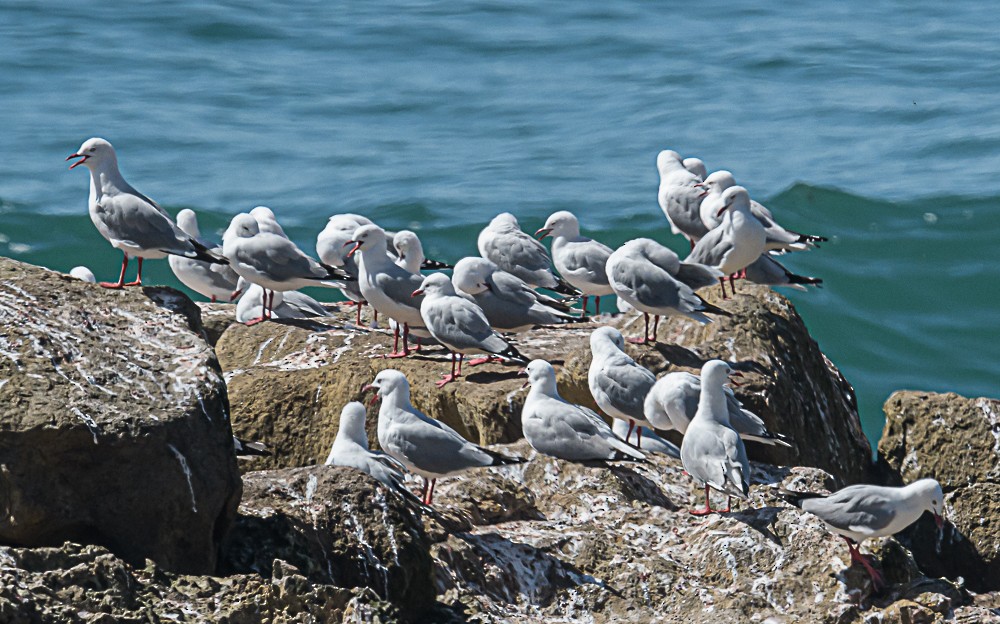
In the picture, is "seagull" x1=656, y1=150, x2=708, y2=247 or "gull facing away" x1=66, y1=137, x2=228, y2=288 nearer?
"gull facing away" x1=66, y1=137, x2=228, y2=288

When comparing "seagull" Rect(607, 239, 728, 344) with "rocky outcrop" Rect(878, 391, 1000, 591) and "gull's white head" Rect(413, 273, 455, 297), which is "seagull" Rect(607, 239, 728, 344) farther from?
"rocky outcrop" Rect(878, 391, 1000, 591)

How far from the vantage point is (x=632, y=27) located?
36375mm

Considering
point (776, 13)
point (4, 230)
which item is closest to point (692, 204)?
point (4, 230)

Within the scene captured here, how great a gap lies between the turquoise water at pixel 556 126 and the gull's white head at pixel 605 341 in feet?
36.5

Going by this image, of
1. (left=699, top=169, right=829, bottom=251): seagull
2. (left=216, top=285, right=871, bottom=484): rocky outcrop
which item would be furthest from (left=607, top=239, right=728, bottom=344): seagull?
(left=699, top=169, right=829, bottom=251): seagull

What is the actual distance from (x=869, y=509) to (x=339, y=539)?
290 cm

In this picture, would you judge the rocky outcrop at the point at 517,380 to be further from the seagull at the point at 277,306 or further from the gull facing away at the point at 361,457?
the gull facing away at the point at 361,457

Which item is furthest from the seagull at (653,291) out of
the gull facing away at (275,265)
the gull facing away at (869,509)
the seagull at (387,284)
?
the gull facing away at (869,509)

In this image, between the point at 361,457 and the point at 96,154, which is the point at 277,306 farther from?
the point at 361,457

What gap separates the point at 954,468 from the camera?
11125mm

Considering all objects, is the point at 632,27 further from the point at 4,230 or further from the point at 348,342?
the point at 348,342

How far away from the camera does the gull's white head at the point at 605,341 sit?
10.6 meters

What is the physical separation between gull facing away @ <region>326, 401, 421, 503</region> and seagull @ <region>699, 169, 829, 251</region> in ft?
17.7

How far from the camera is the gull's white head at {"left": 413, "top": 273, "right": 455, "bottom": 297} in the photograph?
11.3 metres
